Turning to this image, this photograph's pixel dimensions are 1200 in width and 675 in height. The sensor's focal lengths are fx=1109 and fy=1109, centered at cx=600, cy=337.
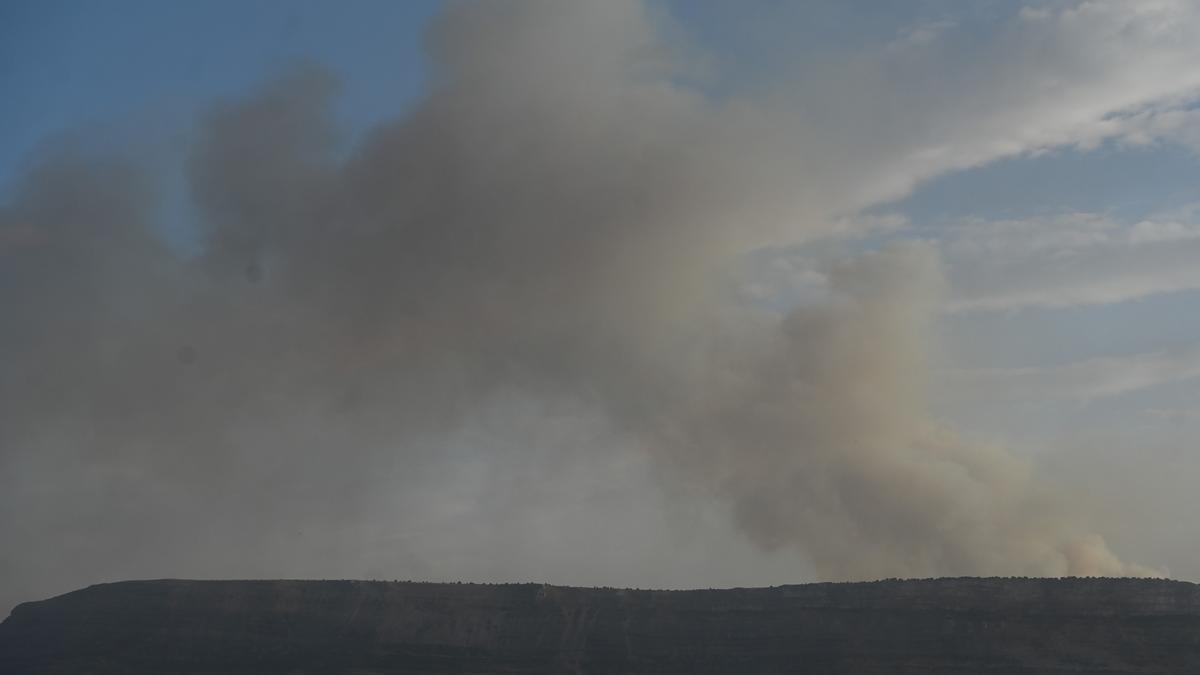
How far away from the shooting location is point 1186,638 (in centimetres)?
7262

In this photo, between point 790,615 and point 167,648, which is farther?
point 167,648

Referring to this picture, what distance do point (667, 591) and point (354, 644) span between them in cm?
2555

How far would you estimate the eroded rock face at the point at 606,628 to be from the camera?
7531 cm

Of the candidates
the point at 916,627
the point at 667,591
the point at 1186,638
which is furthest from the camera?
the point at 667,591

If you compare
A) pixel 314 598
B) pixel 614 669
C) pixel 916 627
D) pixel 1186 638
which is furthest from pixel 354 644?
pixel 1186 638

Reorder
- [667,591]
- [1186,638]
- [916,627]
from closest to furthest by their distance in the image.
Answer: [1186,638]
[916,627]
[667,591]

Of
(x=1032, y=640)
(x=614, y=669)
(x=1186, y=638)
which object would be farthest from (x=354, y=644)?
(x=1186, y=638)

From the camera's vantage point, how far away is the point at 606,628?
8656 cm

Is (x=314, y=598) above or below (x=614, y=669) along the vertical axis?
above

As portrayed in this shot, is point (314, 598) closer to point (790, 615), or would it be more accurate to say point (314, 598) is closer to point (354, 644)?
point (354, 644)

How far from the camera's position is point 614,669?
8381cm

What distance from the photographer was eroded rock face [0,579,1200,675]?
75.3m

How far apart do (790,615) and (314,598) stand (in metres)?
39.5

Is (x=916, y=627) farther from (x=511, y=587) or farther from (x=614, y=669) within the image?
(x=511, y=587)
